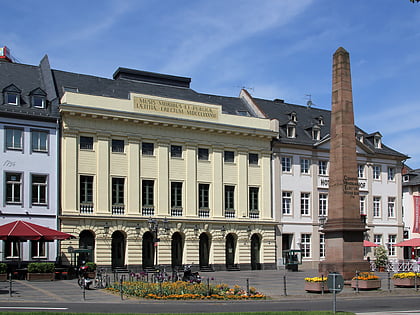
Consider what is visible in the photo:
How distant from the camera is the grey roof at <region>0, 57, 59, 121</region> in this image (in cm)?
4438

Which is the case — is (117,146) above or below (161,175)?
above

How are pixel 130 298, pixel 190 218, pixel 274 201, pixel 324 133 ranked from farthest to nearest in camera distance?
pixel 324 133, pixel 274 201, pixel 190 218, pixel 130 298

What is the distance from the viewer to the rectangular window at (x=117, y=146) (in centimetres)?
4812

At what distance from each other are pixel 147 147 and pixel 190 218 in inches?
254

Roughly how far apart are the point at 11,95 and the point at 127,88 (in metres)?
10.5

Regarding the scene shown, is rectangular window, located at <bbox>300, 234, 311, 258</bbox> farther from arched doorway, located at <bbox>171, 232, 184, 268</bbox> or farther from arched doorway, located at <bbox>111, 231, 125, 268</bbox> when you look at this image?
arched doorway, located at <bbox>111, 231, 125, 268</bbox>

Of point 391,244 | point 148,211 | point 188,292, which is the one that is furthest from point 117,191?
point 391,244

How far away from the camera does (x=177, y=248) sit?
166ft

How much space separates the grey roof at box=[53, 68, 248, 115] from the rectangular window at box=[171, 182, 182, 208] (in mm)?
7484

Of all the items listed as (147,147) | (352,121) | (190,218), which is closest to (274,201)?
(190,218)

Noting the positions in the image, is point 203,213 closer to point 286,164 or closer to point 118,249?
point 118,249

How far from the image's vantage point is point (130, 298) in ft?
88.6

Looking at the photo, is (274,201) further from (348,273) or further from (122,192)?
(348,273)

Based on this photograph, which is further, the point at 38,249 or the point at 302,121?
the point at 302,121
